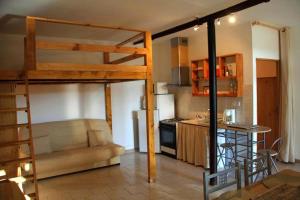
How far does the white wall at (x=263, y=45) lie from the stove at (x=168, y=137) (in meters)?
1.63

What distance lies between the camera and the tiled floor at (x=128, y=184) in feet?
11.6

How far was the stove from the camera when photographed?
522 cm

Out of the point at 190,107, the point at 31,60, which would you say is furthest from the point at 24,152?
the point at 190,107

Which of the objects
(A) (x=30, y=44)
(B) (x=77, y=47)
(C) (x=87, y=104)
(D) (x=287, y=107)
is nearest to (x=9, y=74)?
(A) (x=30, y=44)

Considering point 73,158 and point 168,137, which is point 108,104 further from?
point 73,158

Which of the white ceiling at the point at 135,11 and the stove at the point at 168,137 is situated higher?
the white ceiling at the point at 135,11

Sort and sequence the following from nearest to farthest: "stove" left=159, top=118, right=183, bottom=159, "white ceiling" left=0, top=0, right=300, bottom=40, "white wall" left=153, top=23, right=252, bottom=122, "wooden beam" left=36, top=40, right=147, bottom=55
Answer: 1. "wooden beam" left=36, top=40, right=147, bottom=55
2. "white ceiling" left=0, top=0, right=300, bottom=40
3. "white wall" left=153, top=23, right=252, bottom=122
4. "stove" left=159, top=118, right=183, bottom=159

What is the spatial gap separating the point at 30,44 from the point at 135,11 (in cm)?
152

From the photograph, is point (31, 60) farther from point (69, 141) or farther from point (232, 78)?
point (232, 78)

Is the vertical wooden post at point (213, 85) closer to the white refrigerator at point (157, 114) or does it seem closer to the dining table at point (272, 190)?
the dining table at point (272, 190)

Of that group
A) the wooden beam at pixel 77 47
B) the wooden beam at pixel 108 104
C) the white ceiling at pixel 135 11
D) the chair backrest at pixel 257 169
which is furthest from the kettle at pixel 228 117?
the wooden beam at pixel 108 104

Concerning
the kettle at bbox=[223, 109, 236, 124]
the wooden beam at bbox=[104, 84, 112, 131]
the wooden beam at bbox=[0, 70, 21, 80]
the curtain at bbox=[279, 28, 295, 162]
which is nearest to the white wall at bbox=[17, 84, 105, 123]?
the wooden beam at bbox=[104, 84, 112, 131]

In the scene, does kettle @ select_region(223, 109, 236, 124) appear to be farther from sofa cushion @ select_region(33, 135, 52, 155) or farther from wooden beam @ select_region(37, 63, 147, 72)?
sofa cushion @ select_region(33, 135, 52, 155)

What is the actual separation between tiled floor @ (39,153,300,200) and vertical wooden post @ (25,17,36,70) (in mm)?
1907
